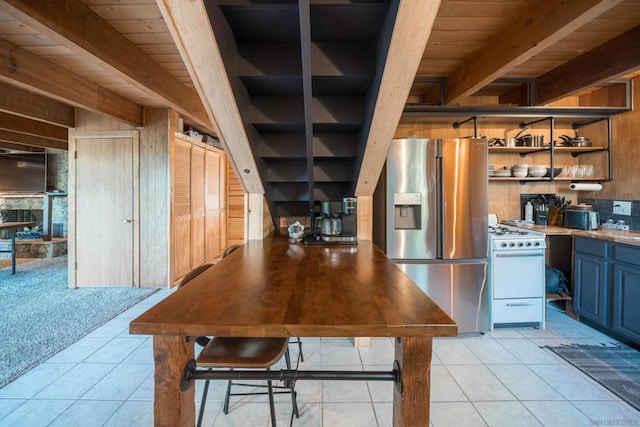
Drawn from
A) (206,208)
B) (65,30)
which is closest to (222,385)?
(65,30)

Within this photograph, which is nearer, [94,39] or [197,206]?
[94,39]

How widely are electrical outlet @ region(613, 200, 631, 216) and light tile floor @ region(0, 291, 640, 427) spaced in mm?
1336

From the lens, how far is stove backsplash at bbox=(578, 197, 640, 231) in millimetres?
2885

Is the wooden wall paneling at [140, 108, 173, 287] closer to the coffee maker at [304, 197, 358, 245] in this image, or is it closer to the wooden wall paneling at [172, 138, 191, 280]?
the wooden wall paneling at [172, 138, 191, 280]

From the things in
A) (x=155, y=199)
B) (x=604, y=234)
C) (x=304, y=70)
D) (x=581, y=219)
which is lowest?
(x=604, y=234)

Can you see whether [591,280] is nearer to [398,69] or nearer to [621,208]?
[621,208]

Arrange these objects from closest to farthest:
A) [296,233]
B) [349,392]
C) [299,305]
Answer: [299,305] → [349,392] → [296,233]

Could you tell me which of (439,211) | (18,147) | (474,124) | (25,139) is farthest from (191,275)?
(18,147)

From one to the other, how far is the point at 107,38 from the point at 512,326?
13.6 feet

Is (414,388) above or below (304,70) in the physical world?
below

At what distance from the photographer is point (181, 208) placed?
4.19m

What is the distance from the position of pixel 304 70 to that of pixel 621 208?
3584mm

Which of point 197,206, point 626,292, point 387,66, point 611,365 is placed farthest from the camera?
point 197,206

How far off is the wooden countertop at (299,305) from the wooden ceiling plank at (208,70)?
850 millimetres
